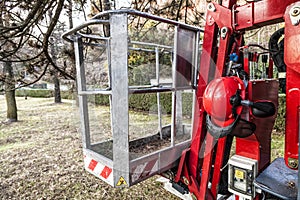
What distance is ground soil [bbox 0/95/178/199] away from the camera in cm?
297

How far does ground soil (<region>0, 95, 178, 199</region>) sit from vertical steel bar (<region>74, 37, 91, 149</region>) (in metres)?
1.07

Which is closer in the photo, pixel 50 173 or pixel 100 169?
pixel 100 169

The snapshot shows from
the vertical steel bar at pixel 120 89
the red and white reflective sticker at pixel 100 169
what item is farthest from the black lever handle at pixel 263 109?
the red and white reflective sticker at pixel 100 169

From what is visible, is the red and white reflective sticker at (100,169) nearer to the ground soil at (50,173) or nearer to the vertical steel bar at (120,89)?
the vertical steel bar at (120,89)

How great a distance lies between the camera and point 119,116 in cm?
153

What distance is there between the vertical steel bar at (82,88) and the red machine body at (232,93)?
960mm

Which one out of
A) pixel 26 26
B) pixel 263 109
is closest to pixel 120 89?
pixel 263 109

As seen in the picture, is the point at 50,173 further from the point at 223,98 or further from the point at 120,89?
the point at 223,98

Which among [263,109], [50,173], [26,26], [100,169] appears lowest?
[50,173]

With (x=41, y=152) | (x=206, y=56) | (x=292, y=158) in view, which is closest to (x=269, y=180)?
(x=292, y=158)

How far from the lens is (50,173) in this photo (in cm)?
367

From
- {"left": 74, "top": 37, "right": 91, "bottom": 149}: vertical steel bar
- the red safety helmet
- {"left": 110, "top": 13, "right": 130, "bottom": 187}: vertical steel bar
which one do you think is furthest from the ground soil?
the red safety helmet

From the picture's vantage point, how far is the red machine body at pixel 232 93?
4.08ft

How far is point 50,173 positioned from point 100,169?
91.7 inches
